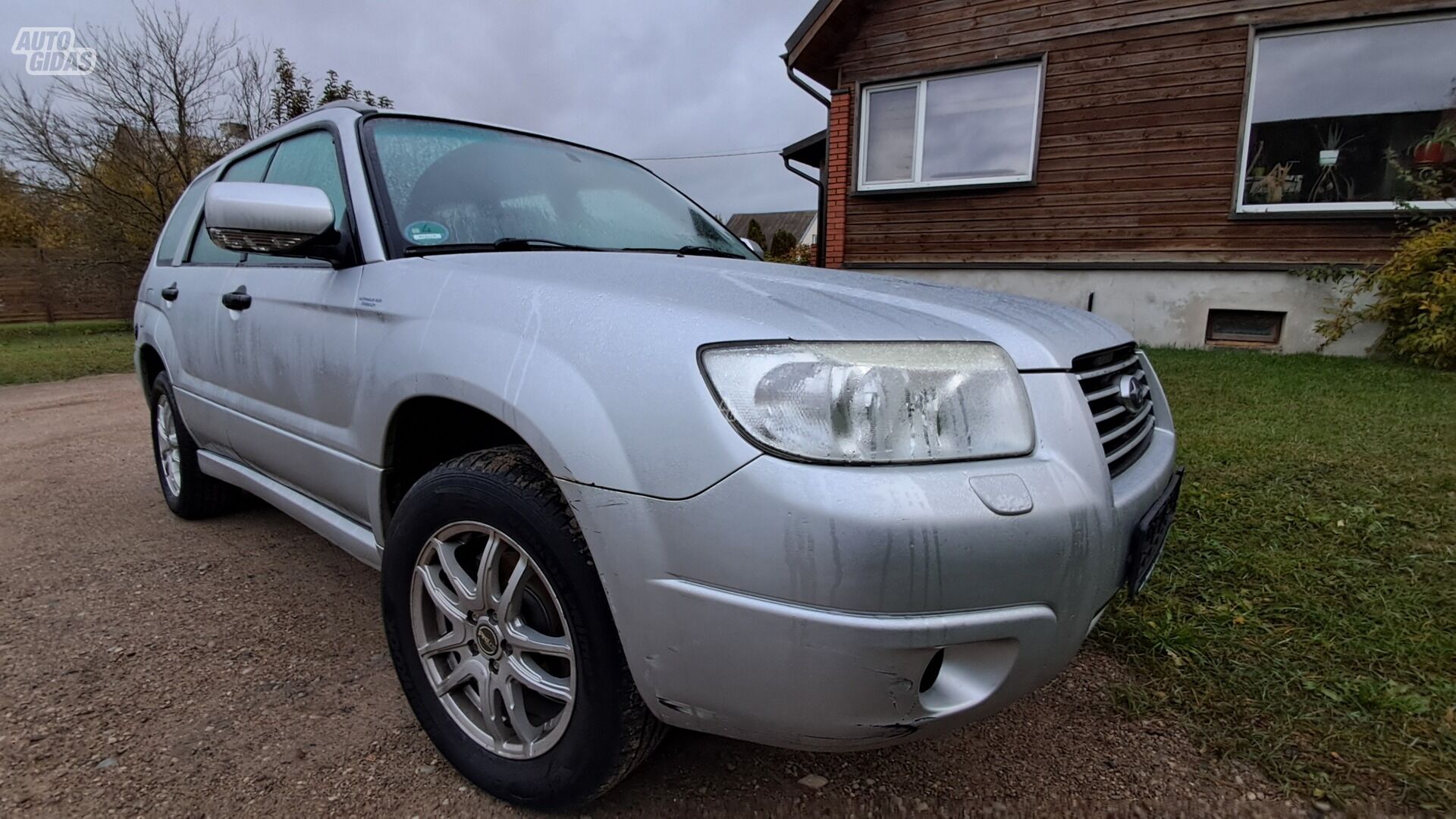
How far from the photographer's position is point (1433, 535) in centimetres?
268

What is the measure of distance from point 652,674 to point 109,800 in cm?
133

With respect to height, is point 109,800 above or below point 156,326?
below

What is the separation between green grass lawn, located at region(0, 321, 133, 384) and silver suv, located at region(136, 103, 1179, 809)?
9604 millimetres

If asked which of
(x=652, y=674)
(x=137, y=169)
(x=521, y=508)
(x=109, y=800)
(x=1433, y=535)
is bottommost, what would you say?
(x=109, y=800)

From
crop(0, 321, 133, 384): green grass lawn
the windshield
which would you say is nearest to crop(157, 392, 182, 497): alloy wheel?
the windshield

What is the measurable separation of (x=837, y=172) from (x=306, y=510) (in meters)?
8.42

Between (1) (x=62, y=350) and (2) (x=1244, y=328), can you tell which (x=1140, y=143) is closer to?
(2) (x=1244, y=328)

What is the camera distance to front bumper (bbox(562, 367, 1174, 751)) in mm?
1091

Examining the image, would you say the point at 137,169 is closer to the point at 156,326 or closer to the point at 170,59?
the point at 170,59

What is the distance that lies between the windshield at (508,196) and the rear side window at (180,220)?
176cm

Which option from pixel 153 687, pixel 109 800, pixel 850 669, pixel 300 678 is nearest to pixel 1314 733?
pixel 850 669

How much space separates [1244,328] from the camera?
7488 millimetres

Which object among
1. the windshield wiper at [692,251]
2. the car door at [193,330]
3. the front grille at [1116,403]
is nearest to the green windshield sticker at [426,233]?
the windshield wiper at [692,251]

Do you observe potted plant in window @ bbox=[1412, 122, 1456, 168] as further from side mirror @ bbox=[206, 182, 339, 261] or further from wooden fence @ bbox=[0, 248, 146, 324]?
wooden fence @ bbox=[0, 248, 146, 324]
